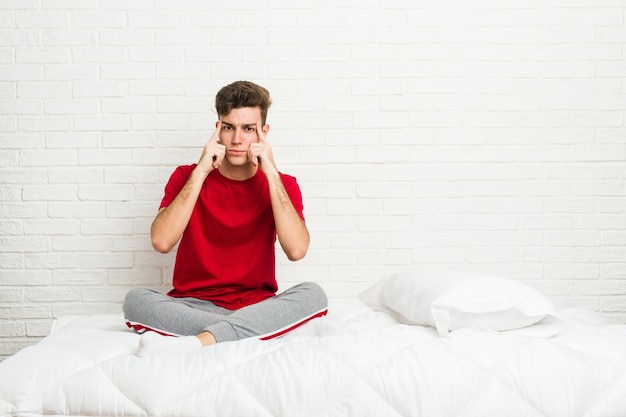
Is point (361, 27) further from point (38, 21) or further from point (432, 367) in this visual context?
point (432, 367)

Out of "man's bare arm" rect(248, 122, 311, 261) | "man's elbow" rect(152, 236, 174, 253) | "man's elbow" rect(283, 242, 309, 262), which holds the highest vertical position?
"man's bare arm" rect(248, 122, 311, 261)

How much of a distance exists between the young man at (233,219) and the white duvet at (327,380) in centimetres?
61

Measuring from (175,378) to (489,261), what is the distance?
6.47ft

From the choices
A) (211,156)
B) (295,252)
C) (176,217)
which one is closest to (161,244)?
(176,217)

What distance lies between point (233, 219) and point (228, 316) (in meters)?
0.63

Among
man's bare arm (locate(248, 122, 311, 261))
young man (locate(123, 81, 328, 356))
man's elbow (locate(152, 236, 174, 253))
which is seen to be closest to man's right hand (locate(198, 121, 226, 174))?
young man (locate(123, 81, 328, 356))

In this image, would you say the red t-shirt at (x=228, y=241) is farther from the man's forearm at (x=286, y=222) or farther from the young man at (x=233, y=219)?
the man's forearm at (x=286, y=222)

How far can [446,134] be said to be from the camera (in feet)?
11.0

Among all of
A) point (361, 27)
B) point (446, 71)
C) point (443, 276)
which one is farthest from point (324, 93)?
point (443, 276)

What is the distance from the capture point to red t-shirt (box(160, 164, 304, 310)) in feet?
8.98

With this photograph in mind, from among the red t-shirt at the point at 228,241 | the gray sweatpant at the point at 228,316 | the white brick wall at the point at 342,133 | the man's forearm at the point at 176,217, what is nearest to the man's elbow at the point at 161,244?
the man's forearm at the point at 176,217

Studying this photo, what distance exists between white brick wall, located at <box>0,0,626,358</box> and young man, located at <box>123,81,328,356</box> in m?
0.49

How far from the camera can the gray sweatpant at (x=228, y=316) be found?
2223mm

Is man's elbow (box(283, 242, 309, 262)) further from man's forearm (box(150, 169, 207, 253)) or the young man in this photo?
man's forearm (box(150, 169, 207, 253))
